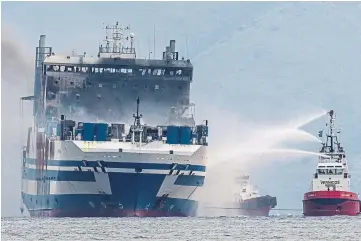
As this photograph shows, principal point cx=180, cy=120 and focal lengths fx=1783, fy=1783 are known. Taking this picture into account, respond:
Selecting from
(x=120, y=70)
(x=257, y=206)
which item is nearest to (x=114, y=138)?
(x=120, y=70)

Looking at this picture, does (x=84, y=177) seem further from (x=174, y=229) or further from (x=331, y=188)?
(x=331, y=188)

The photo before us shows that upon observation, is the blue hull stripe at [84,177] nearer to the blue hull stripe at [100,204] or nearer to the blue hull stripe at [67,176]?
the blue hull stripe at [67,176]

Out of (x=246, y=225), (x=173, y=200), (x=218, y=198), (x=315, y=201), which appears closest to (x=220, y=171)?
(x=218, y=198)

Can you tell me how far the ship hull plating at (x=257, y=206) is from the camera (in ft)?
584

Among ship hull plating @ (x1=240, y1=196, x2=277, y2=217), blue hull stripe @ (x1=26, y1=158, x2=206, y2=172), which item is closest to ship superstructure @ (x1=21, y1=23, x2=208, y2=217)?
blue hull stripe @ (x1=26, y1=158, x2=206, y2=172)

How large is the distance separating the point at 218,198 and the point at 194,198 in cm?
2676

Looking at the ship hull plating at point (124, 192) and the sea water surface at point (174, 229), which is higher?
the ship hull plating at point (124, 192)

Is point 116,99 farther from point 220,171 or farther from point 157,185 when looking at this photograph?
point 220,171

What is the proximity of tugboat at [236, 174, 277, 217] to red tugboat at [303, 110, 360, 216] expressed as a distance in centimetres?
2317

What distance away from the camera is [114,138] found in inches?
5285

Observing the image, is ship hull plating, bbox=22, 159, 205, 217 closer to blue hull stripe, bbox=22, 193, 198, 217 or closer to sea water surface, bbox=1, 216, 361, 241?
blue hull stripe, bbox=22, 193, 198, 217

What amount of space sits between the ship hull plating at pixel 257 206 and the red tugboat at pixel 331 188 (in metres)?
24.8

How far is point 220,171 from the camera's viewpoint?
16488 cm

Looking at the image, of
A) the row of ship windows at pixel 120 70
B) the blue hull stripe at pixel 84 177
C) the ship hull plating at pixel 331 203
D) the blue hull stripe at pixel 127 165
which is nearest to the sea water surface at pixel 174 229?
the blue hull stripe at pixel 84 177
